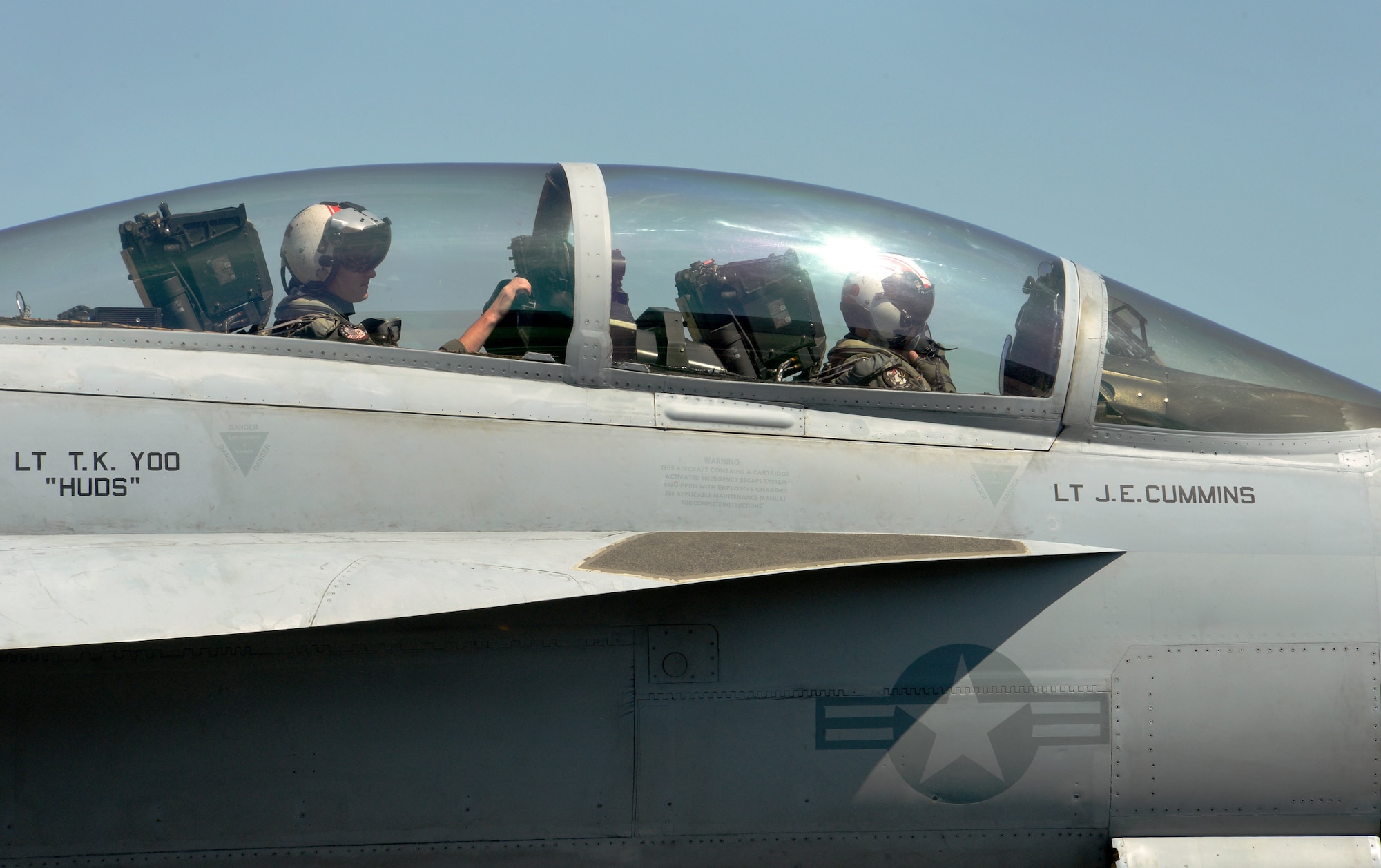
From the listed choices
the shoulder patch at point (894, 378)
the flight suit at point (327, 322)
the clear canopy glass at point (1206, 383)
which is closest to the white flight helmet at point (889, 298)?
the shoulder patch at point (894, 378)

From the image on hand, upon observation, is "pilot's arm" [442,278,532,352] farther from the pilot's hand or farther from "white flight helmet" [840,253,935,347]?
"white flight helmet" [840,253,935,347]

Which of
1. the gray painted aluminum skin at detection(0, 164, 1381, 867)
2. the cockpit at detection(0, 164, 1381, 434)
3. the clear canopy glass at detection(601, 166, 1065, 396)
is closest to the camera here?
the gray painted aluminum skin at detection(0, 164, 1381, 867)

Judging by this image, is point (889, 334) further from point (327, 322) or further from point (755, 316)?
point (327, 322)

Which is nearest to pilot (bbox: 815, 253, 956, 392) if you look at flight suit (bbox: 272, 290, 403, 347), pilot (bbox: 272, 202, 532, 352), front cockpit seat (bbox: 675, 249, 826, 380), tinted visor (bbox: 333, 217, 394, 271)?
front cockpit seat (bbox: 675, 249, 826, 380)

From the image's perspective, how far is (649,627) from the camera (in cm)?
372

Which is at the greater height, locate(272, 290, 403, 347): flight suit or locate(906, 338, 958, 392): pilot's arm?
locate(272, 290, 403, 347): flight suit

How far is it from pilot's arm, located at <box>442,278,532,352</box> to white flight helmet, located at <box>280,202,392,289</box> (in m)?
0.51

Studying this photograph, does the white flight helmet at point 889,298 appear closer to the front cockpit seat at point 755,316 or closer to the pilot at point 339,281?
the front cockpit seat at point 755,316

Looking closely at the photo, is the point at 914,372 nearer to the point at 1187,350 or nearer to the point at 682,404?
the point at 682,404

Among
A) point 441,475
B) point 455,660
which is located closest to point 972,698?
point 455,660

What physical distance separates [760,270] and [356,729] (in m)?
2.36

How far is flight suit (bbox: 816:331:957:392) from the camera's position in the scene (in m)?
4.23

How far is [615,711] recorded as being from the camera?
365cm

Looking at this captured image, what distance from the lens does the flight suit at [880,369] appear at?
423 centimetres
